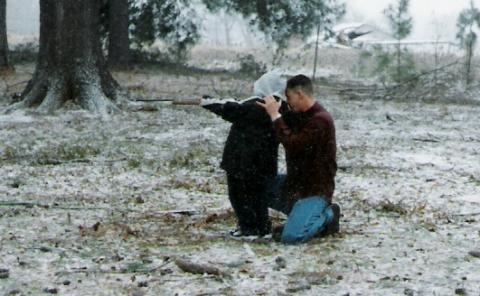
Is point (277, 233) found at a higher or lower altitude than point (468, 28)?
lower

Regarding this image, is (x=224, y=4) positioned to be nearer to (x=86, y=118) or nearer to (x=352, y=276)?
(x=86, y=118)

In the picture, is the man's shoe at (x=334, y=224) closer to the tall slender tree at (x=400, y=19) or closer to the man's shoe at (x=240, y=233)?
the man's shoe at (x=240, y=233)

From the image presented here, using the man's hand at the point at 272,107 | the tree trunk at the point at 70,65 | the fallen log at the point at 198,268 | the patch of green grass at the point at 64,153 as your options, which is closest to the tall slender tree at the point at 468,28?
the tree trunk at the point at 70,65

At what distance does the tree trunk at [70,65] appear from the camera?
13938mm

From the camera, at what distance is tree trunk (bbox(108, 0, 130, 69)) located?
21531 millimetres

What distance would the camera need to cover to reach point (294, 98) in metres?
6.16

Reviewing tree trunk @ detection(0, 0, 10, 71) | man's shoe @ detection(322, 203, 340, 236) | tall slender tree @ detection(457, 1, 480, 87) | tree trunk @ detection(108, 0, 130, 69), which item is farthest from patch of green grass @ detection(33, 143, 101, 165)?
tall slender tree @ detection(457, 1, 480, 87)

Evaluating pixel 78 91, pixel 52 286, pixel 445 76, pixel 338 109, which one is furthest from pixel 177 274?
pixel 445 76

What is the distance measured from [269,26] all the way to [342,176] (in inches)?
558

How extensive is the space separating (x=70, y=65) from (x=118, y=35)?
7.75m

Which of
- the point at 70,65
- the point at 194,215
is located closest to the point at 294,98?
the point at 194,215

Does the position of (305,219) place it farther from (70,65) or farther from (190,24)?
(190,24)

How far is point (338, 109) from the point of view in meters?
16.4

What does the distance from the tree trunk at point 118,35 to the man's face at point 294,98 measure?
15.9m
